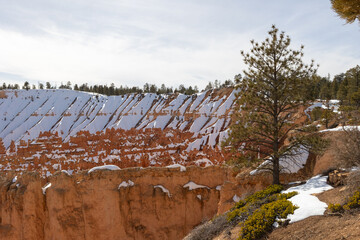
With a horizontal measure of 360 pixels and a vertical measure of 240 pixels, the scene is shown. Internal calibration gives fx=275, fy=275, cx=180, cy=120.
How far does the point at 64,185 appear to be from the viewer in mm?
18234

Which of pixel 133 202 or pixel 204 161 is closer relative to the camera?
pixel 133 202

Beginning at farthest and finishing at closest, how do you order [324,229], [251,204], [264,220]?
[251,204]
[264,220]
[324,229]

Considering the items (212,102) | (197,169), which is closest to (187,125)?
(212,102)

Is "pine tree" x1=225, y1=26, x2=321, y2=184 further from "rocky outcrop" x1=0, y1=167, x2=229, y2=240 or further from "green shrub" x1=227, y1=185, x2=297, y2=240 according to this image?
"rocky outcrop" x1=0, y1=167, x2=229, y2=240

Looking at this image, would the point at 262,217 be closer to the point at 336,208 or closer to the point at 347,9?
the point at 336,208

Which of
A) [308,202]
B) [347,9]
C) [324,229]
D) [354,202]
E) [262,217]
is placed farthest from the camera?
[308,202]

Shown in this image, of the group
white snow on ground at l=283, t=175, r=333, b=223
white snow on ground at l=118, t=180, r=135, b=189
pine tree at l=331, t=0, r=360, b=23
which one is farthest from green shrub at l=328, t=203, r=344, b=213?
white snow on ground at l=118, t=180, r=135, b=189

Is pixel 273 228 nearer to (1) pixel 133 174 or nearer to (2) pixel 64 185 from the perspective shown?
(1) pixel 133 174

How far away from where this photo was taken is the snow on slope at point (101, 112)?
72.9 metres

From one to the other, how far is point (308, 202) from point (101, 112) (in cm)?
8559

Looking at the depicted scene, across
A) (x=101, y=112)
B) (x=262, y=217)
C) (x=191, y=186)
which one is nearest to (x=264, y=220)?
(x=262, y=217)

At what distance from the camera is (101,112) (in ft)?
288

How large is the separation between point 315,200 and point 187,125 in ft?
209

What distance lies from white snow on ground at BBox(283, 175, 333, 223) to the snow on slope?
5326cm
